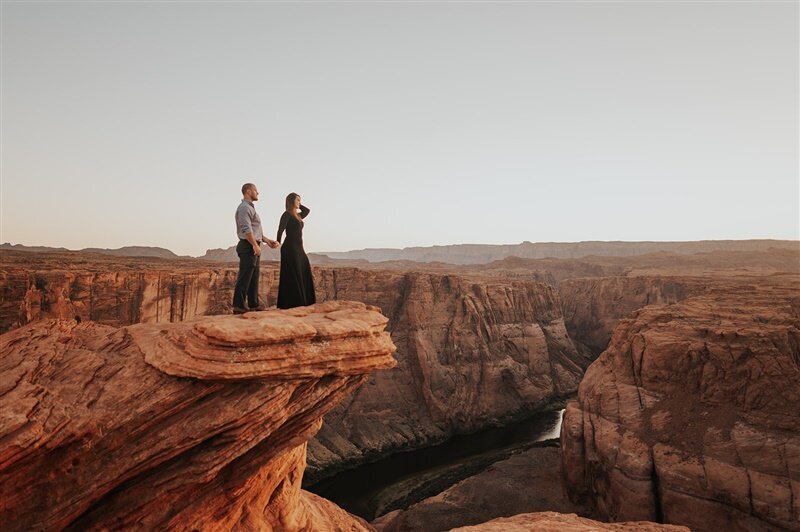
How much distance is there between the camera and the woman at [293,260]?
974 cm

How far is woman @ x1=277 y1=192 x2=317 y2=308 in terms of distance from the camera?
9.74 meters

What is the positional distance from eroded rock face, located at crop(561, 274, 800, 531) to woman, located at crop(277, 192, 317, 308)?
1844 cm

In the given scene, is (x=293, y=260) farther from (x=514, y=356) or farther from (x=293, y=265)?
(x=514, y=356)

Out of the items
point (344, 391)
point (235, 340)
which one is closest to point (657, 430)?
point (344, 391)

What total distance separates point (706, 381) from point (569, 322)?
2006 inches

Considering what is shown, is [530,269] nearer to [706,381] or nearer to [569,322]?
[569,322]

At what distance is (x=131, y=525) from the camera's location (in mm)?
7305

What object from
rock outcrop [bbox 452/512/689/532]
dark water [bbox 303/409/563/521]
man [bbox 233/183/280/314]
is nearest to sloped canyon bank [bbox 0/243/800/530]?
dark water [bbox 303/409/563/521]

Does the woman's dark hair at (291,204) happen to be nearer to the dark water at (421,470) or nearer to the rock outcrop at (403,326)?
the rock outcrop at (403,326)

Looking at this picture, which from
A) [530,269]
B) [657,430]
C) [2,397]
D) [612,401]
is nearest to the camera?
[2,397]

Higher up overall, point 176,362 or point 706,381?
point 176,362

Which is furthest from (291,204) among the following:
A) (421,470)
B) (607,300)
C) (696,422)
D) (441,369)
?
(607,300)

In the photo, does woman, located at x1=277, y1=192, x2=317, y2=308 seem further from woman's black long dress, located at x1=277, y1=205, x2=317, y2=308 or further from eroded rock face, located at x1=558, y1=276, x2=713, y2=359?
eroded rock face, located at x1=558, y1=276, x2=713, y2=359

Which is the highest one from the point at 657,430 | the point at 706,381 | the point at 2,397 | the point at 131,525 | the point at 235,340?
the point at 235,340
